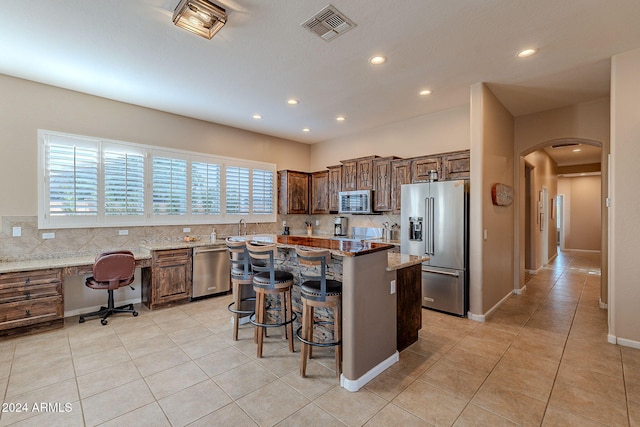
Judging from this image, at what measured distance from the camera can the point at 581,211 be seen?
1070cm

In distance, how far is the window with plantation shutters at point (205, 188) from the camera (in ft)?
18.0

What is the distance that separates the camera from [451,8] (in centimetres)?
246

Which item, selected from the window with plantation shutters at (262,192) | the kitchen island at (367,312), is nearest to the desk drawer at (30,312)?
the kitchen island at (367,312)

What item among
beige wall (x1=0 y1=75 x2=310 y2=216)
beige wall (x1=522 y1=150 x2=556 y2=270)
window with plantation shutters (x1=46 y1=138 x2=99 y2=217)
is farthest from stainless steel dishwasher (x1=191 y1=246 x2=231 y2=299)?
beige wall (x1=522 y1=150 x2=556 y2=270)

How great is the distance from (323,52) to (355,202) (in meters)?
3.24

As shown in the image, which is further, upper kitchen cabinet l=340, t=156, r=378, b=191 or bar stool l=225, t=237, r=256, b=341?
upper kitchen cabinet l=340, t=156, r=378, b=191

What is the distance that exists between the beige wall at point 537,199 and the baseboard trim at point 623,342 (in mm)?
3833

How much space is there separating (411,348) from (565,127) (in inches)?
175

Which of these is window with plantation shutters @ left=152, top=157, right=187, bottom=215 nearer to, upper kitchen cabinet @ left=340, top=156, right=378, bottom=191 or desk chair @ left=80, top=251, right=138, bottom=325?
desk chair @ left=80, top=251, right=138, bottom=325

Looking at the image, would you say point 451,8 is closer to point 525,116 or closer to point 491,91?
point 491,91

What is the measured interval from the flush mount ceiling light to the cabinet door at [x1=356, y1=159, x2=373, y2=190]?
3764 mm

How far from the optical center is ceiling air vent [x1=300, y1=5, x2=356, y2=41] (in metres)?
2.51

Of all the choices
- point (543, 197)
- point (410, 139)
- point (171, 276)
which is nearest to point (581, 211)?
point (543, 197)

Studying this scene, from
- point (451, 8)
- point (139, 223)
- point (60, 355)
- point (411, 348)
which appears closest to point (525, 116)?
point (451, 8)
